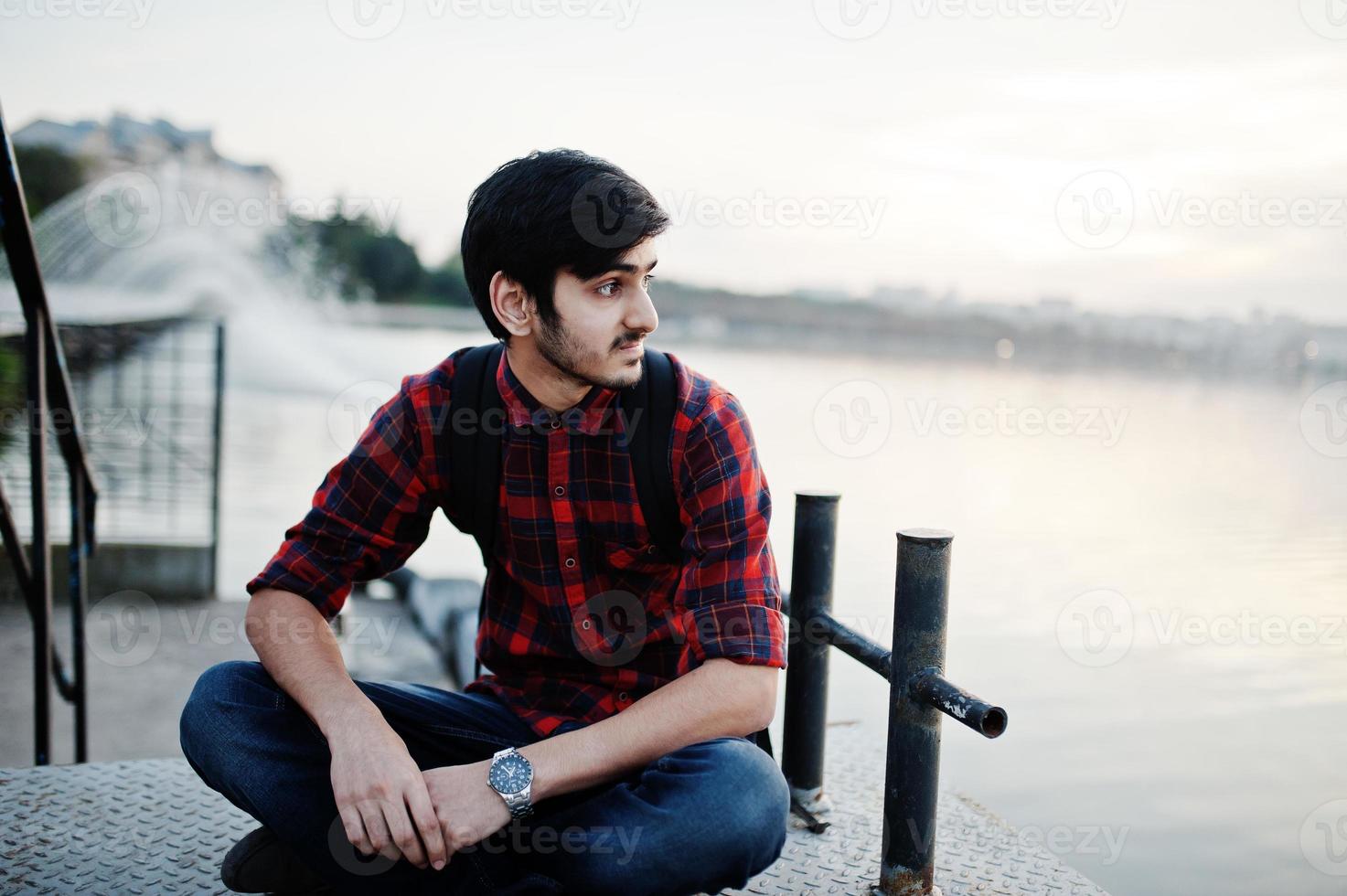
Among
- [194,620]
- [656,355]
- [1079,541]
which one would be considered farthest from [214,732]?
[1079,541]

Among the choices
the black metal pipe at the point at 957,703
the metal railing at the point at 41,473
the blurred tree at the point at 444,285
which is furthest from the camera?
the blurred tree at the point at 444,285

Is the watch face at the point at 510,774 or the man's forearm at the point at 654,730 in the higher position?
the man's forearm at the point at 654,730

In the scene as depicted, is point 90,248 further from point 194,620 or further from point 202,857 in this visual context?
point 202,857

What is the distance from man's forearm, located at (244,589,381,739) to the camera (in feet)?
5.63

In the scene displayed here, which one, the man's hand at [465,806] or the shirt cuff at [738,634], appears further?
the shirt cuff at [738,634]

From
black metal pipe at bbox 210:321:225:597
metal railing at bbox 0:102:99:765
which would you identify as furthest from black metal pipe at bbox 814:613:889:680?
black metal pipe at bbox 210:321:225:597

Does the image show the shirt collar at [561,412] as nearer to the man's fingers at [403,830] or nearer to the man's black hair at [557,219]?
the man's black hair at [557,219]

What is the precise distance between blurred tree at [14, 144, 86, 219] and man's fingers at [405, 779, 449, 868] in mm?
20058

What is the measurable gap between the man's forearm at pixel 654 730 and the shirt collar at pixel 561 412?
20.6 inches

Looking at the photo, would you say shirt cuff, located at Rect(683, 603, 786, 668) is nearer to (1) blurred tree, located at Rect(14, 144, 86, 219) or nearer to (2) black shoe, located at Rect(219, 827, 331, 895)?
(2) black shoe, located at Rect(219, 827, 331, 895)

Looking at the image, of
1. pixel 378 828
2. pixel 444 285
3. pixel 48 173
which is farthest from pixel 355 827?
pixel 444 285

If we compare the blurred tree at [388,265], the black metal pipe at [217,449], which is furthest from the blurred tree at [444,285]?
the black metal pipe at [217,449]

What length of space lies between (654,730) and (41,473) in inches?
69.2

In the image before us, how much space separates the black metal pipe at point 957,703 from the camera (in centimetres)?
166
